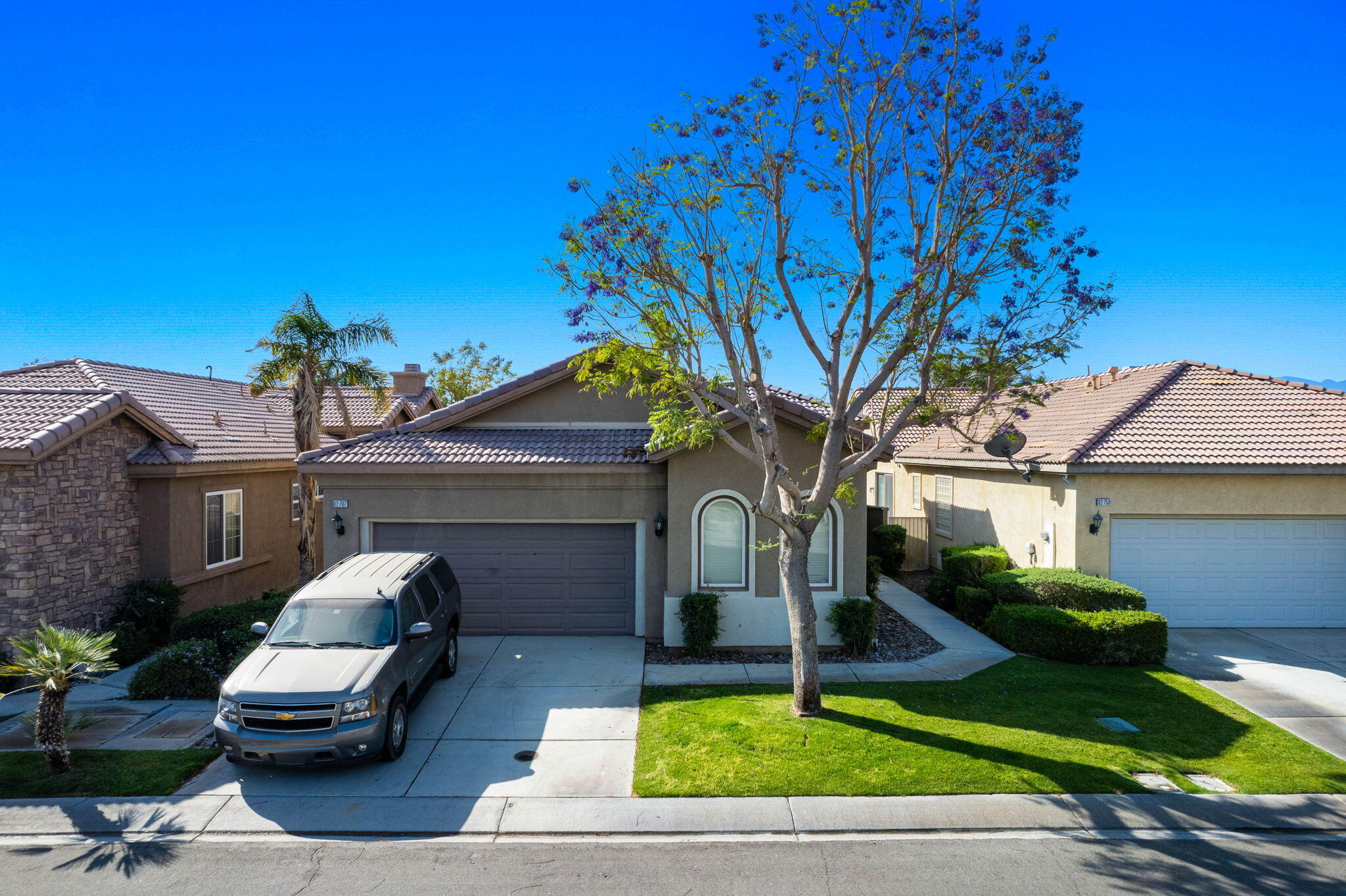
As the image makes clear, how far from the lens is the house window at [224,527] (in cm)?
1410

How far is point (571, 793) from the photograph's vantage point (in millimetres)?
7125

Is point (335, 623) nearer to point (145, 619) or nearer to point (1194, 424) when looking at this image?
point (145, 619)

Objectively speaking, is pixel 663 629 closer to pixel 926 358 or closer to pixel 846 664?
pixel 846 664

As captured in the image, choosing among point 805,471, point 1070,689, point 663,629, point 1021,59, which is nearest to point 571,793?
point 663,629

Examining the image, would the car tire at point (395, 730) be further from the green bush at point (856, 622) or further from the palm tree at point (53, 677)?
the green bush at point (856, 622)

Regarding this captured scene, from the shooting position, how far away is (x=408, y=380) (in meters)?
22.8

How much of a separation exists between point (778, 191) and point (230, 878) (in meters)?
8.69

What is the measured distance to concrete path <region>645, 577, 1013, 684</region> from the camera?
10.3 meters

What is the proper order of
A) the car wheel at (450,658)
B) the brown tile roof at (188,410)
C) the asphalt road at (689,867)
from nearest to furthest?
the asphalt road at (689,867)
the car wheel at (450,658)
the brown tile roof at (188,410)

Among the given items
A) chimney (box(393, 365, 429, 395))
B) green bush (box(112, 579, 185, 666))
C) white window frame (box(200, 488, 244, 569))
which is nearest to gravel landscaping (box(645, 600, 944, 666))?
green bush (box(112, 579, 185, 666))

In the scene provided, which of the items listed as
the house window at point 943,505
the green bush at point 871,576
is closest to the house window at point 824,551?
the green bush at point 871,576

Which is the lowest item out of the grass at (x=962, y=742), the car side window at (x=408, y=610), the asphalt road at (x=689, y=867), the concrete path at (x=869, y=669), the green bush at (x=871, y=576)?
the asphalt road at (x=689, y=867)

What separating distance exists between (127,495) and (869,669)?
12668mm

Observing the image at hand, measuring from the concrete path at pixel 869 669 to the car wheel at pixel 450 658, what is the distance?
2756mm
